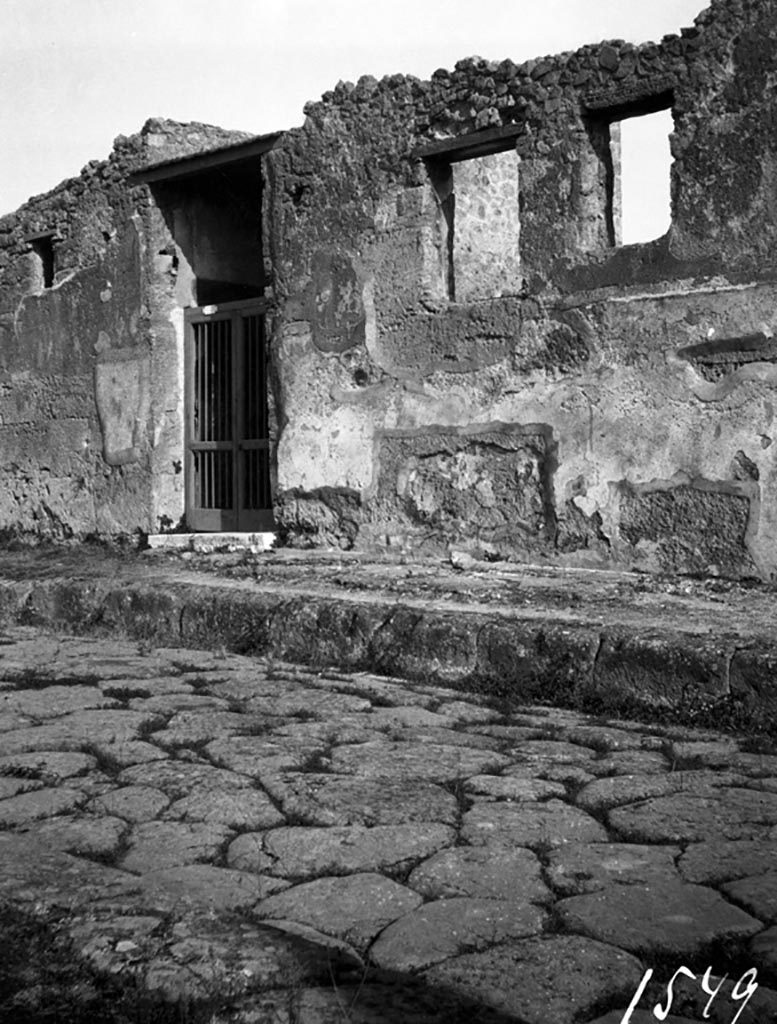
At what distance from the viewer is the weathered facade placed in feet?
19.1

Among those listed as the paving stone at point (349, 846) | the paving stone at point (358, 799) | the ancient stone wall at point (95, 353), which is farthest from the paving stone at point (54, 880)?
the ancient stone wall at point (95, 353)

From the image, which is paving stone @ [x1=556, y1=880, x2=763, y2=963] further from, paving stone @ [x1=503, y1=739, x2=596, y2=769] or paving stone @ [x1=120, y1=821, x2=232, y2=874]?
paving stone @ [x1=503, y1=739, x2=596, y2=769]

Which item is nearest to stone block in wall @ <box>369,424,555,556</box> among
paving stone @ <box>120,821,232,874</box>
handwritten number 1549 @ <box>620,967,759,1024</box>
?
paving stone @ <box>120,821,232,874</box>

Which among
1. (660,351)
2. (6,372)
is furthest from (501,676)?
(6,372)

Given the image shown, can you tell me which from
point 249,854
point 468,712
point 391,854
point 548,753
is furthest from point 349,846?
point 468,712

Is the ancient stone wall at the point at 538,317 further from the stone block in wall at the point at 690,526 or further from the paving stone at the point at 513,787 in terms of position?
the paving stone at the point at 513,787

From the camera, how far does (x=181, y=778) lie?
3.11m

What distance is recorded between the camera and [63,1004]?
1.71 metres

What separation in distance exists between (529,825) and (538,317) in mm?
4137

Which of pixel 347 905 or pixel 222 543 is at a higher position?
pixel 222 543

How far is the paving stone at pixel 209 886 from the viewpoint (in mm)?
2207

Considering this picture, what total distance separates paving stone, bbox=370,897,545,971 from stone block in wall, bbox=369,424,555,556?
4.32 metres

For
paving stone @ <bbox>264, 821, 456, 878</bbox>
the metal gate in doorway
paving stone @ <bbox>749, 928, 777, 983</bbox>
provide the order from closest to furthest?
paving stone @ <bbox>749, 928, 777, 983</bbox>
paving stone @ <bbox>264, 821, 456, 878</bbox>
the metal gate in doorway

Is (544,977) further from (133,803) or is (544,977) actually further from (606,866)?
(133,803)
